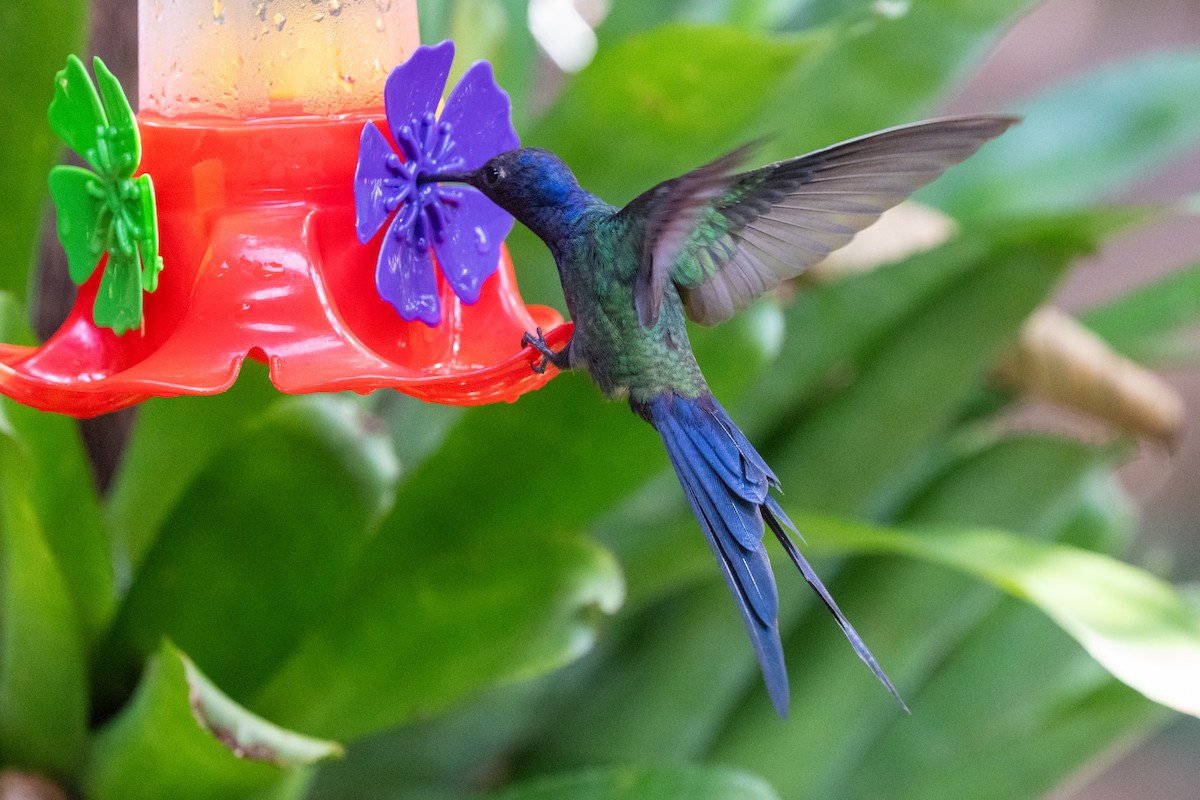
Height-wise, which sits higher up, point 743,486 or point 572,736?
point 743,486

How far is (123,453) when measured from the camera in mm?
964

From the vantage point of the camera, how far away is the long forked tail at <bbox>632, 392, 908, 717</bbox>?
51 cm

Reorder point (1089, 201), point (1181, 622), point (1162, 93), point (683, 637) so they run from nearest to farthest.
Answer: point (1181, 622) → point (683, 637) → point (1162, 93) → point (1089, 201)

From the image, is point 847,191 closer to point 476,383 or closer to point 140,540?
point 476,383

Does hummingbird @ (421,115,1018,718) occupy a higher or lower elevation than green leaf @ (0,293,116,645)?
higher

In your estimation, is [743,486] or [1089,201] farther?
[1089,201]

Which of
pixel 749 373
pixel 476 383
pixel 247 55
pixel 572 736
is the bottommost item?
pixel 572 736

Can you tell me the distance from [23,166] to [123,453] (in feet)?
0.91

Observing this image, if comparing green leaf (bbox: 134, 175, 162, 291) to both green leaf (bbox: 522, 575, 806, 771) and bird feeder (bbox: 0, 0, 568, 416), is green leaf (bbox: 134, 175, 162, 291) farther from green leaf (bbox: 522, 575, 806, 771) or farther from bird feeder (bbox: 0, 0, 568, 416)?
green leaf (bbox: 522, 575, 806, 771)

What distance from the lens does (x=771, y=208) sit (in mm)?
581

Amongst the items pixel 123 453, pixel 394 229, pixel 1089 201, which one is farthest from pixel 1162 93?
pixel 123 453

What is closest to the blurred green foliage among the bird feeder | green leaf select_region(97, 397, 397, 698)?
green leaf select_region(97, 397, 397, 698)

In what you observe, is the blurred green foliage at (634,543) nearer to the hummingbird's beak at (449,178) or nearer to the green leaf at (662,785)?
the green leaf at (662,785)

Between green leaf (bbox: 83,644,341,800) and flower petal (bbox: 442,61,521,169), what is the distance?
0.30m
